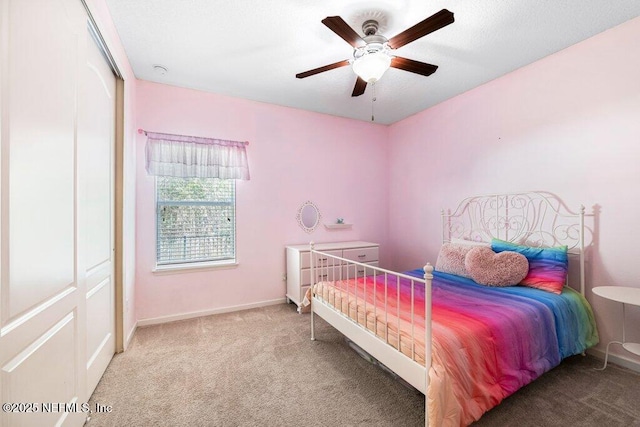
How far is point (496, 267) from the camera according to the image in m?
2.41

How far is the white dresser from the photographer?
3299mm

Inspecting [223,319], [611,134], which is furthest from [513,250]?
[223,319]

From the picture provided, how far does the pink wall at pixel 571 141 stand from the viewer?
209 centimetres

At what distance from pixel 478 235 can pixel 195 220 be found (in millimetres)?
3281

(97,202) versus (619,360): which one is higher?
(97,202)

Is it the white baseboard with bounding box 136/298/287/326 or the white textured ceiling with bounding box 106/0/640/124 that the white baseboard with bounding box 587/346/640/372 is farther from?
the white baseboard with bounding box 136/298/287/326

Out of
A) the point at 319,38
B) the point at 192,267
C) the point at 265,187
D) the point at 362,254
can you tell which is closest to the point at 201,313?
the point at 192,267

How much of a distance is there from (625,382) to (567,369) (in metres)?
0.30

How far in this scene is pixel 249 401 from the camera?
178 cm

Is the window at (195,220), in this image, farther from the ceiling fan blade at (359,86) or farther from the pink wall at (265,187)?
the ceiling fan blade at (359,86)

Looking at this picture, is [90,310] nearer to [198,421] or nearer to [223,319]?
[198,421]

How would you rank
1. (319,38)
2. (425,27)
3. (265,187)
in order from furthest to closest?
(265,187) < (319,38) < (425,27)

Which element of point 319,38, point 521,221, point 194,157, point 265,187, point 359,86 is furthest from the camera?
point 265,187

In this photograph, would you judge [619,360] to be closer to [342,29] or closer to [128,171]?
[342,29]
